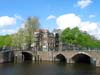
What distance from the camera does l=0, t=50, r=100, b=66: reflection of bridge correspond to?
71.5 metres

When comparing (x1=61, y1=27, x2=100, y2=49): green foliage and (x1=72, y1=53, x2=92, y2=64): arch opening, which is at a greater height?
(x1=61, y1=27, x2=100, y2=49): green foliage

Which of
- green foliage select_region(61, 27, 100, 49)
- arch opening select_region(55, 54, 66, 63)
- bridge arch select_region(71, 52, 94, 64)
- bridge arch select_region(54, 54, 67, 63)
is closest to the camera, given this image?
bridge arch select_region(71, 52, 94, 64)

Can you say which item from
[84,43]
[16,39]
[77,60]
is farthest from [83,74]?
[16,39]

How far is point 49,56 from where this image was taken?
261ft

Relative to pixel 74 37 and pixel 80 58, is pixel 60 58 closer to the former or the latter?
pixel 80 58

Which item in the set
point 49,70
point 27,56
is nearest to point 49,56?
point 27,56

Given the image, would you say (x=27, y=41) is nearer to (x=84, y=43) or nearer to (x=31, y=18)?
(x=31, y=18)

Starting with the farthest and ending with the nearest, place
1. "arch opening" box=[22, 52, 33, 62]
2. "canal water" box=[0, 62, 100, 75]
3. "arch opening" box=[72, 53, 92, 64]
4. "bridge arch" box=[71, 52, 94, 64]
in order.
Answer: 1. "arch opening" box=[22, 52, 33, 62]
2. "arch opening" box=[72, 53, 92, 64]
3. "bridge arch" box=[71, 52, 94, 64]
4. "canal water" box=[0, 62, 100, 75]

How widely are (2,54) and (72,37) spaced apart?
2405 cm

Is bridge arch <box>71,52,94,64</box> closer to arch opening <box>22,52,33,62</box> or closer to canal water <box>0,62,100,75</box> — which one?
canal water <box>0,62,100,75</box>

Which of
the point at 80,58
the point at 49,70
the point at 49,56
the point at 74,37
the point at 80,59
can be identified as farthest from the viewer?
the point at 74,37

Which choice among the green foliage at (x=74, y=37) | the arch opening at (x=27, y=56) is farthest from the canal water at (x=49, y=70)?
the green foliage at (x=74, y=37)

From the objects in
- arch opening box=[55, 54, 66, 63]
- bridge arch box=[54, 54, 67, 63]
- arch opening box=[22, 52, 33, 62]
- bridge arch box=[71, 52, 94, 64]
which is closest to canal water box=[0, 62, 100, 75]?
bridge arch box=[71, 52, 94, 64]

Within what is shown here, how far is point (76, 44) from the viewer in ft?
283
